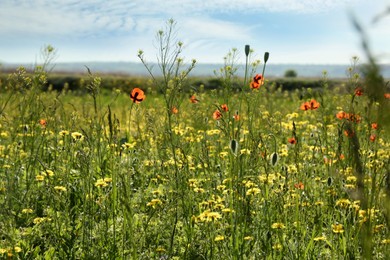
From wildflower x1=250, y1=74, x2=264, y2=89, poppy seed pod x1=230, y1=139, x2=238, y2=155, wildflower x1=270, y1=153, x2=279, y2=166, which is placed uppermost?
wildflower x1=250, y1=74, x2=264, y2=89

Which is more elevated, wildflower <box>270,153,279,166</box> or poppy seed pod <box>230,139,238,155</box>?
poppy seed pod <box>230,139,238,155</box>

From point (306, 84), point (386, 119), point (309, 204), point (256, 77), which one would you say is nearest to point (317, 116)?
point (256, 77)

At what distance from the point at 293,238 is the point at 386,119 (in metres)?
2.39

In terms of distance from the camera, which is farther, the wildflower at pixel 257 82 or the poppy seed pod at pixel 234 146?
the wildflower at pixel 257 82

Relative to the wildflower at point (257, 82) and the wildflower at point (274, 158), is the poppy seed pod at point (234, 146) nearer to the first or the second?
the wildflower at point (274, 158)

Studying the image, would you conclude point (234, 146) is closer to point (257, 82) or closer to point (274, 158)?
point (274, 158)

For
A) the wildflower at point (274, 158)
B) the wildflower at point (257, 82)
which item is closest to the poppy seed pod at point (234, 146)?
the wildflower at point (274, 158)

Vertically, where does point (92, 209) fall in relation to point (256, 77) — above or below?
below

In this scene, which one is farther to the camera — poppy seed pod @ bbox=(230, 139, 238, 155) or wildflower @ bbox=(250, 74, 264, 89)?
wildflower @ bbox=(250, 74, 264, 89)

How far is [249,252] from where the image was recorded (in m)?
2.79

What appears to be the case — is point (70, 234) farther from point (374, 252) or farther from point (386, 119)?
point (386, 119)

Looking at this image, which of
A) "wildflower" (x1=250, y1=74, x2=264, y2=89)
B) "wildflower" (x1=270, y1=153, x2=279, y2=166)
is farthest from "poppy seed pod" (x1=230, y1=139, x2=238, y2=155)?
"wildflower" (x1=250, y1=74, x2=264, y2=89)

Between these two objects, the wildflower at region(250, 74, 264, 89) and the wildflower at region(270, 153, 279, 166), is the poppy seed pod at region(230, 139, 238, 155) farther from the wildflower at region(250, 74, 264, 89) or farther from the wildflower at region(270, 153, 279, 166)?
the wildflower at region(250, 74, 264, 89)

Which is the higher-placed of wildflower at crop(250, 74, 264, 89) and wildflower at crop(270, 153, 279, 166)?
wildflower at crop(250, 74, 264, 89)
